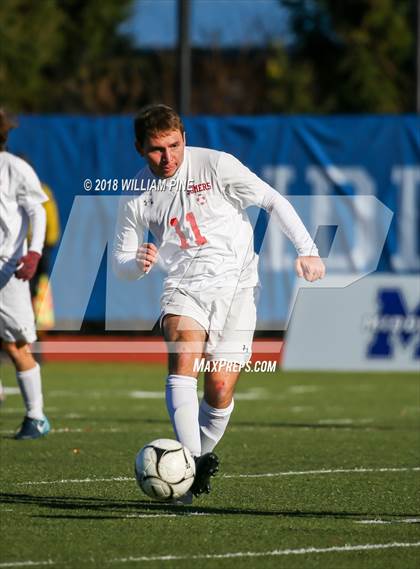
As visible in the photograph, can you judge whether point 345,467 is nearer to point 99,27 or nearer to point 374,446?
point 374,446

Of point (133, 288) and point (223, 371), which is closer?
point (223, 371)

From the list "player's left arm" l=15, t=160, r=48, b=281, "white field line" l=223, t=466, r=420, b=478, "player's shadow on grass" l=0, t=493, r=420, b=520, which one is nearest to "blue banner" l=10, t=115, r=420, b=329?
"player's left arm" l=15, t=160, r=48, b=281

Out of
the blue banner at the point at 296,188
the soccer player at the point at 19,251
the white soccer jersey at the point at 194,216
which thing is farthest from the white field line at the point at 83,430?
the blue banner at the point at 296,188

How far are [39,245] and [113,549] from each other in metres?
4.22

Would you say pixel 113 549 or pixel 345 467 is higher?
pixel 113 549

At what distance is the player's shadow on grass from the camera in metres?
6.56

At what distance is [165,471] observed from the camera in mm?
6391

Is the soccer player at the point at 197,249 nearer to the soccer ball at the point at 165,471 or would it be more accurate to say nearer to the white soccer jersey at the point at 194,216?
the white soccer jersey at the point at 194,216

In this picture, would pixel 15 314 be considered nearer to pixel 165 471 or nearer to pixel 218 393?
pixel 218 393

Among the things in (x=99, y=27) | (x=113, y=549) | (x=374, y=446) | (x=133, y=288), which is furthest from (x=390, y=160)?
(x=99, y=27)

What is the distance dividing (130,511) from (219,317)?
1043 millimetres

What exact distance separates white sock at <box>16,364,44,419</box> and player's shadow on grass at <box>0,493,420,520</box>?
2.77 metres

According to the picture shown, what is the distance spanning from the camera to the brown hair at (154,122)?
671 cm

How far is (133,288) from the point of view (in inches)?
656
